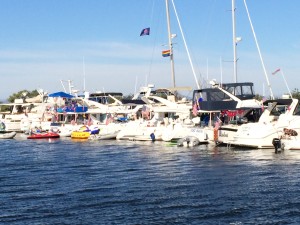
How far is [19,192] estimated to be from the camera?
2820 cm

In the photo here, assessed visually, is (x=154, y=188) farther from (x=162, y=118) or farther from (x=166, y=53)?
(x=166, y=53)

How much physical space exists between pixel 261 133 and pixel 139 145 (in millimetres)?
14406

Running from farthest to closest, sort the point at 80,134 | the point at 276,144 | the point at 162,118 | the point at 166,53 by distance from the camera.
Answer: the point at 166,53 < the point at 80,134 < the point at 162,118 < the point at 276,144

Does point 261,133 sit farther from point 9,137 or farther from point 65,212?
point 9,137

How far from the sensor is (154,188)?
2833 cm

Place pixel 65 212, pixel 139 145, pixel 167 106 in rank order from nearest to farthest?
1. pixel 65 212
2. pixel 139 145
3. pixel 167 106

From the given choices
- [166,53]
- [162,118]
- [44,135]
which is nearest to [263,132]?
[162,118]

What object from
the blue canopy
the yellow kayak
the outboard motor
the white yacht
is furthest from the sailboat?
the blue canopy

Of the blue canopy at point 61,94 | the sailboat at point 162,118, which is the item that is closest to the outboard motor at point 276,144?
the sailboat at point 162,118

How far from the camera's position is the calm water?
22156mm

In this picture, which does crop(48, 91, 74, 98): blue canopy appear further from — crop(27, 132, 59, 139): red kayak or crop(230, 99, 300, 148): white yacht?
crop(230, 99, 300, 148): white yacht

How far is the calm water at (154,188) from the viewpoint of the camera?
72.7 feet

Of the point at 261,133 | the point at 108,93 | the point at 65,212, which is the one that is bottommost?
the point at 65,212

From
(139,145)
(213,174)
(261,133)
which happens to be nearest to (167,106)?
(139,145)
